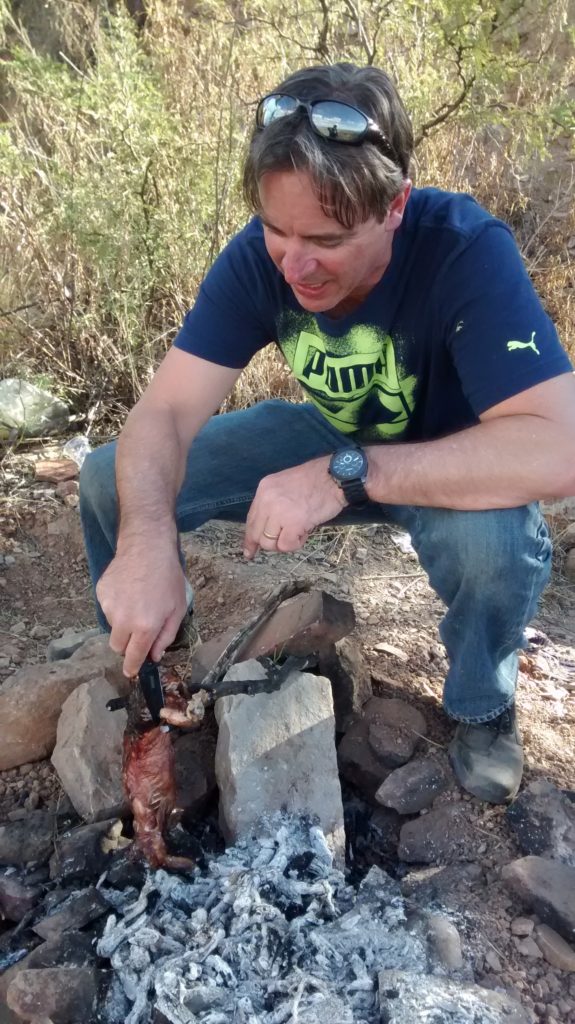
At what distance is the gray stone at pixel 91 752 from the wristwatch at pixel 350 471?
2.80 feet

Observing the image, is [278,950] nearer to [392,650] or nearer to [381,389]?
[392,650]

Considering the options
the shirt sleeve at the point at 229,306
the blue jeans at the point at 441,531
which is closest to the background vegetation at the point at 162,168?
the blue jeans at the point at 441,531

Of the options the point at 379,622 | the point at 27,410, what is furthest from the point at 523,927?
the point at 27,410

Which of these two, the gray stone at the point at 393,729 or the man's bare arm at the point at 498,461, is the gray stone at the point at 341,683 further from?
the man's bare arm at the point at 498,461

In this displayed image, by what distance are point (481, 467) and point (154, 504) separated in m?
0.82

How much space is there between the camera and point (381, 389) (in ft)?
7.46

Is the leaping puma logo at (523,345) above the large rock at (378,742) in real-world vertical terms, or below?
above

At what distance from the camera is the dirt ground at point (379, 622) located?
5.74ft

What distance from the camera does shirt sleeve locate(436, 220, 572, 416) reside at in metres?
1.83

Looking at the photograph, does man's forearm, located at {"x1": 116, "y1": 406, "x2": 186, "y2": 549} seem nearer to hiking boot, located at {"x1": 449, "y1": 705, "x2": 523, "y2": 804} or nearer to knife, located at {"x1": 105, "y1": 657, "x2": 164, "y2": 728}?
knife, located at {"x1": 105, "y1": 657, "x2": 164, "y2": 728}

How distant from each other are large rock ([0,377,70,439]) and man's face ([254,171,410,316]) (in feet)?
8.15

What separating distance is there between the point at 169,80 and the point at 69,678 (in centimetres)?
414

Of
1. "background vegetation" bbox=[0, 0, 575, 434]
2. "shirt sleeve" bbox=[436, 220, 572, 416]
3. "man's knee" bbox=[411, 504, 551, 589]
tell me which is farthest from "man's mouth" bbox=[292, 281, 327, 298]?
"background vegetation" bbox=[0, 0, 575, 434]

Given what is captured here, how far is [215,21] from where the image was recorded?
4770mm
